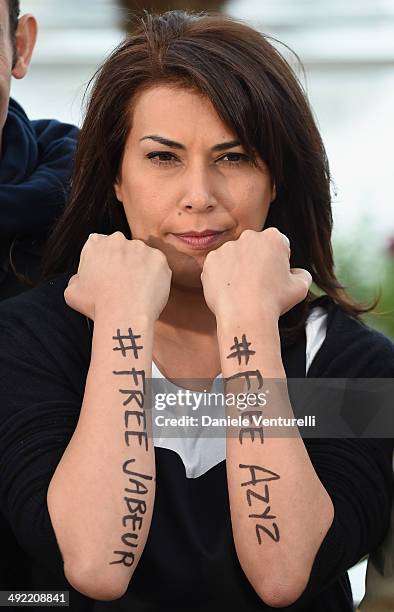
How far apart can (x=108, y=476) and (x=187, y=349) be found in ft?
1.42

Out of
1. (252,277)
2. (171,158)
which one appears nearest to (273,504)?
(252,277)

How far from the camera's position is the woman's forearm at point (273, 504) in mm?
1615

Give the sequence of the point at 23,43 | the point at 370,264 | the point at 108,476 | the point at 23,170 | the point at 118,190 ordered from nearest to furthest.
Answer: the point at 108,476 → the point at 118,190 → the point at 23,170 → the point at 23,43 → the point at 370,264

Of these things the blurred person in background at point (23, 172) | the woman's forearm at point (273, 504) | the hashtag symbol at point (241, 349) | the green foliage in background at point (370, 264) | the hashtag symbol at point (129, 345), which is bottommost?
the woman's forearm at point (273, 504)

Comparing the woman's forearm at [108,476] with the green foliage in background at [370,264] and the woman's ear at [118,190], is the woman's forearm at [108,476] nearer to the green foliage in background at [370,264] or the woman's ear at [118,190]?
the woman's ear at [118,190]

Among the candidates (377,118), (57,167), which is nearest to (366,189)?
(377,118)

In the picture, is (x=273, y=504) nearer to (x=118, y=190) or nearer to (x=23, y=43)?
(x=118, y=190)

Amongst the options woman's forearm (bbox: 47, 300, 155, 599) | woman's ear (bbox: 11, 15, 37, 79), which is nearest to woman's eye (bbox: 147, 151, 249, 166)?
woman's forearm (bbox: 47, 300, 155, 599)

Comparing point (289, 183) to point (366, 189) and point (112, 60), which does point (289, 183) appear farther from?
point (366, 189)

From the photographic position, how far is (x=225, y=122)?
181 centimetres

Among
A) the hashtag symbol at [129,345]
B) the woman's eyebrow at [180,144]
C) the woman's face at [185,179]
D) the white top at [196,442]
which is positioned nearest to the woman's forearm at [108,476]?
the hashtag symbol at [129,345]

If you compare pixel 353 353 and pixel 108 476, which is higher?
pixel 353 353

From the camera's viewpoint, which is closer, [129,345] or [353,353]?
[129,345]

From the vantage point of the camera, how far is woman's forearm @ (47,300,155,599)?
1.60 m
